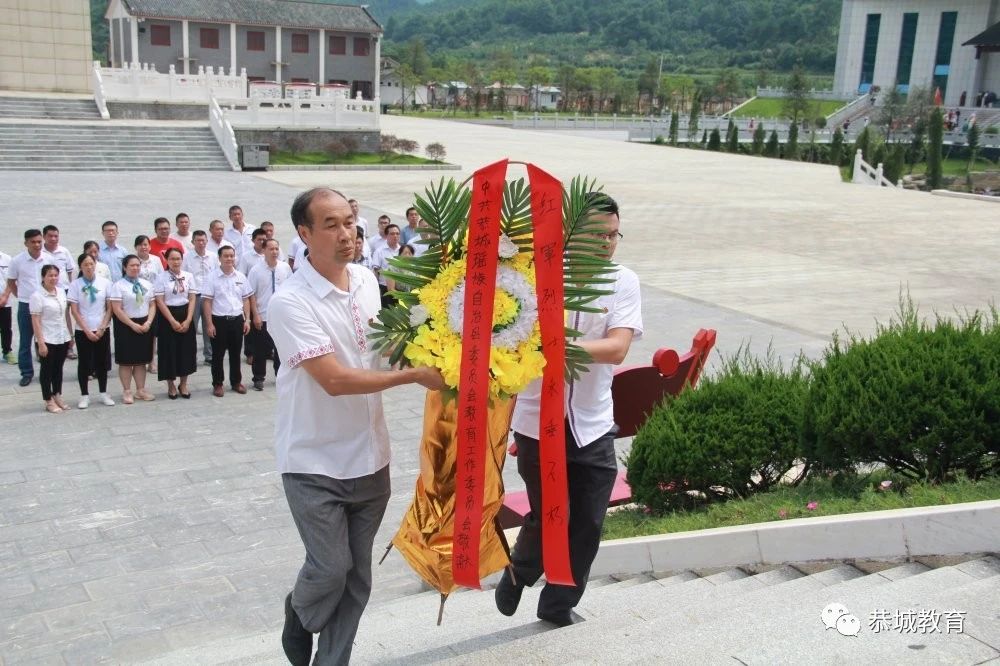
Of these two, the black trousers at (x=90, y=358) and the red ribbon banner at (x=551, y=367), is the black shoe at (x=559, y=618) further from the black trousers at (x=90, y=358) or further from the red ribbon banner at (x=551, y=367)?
the black trousers at (x=90, y=358)

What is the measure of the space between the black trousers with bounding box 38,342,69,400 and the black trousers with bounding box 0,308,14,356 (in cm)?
176

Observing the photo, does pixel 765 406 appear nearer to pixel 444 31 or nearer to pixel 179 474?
pixel 179 474

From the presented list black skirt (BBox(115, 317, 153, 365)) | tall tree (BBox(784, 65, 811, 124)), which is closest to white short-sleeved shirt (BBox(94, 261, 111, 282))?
black skirt (BBox(115, 317, 153, 365))

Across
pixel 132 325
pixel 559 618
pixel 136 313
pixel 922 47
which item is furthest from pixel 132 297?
pixel 922 47

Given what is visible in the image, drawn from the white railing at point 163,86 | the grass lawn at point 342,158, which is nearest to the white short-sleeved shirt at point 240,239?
the grass lawn at point 342,158

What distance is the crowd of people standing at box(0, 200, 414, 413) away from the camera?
8.30 metres

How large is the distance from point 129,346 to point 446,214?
6.10 m

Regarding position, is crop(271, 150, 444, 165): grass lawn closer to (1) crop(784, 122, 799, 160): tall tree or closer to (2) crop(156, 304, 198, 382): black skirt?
(1) crop(784, 122, 799, 160): tall tree

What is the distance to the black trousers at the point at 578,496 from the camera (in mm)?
3588

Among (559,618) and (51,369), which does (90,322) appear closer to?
(51,369)

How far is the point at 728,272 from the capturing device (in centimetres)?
1552

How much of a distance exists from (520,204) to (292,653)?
5.70 ft

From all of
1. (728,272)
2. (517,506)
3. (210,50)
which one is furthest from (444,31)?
(517,506)

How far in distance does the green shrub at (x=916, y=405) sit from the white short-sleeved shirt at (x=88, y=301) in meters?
6.12
